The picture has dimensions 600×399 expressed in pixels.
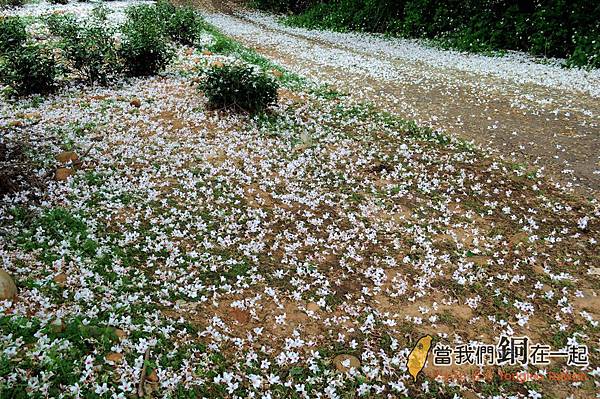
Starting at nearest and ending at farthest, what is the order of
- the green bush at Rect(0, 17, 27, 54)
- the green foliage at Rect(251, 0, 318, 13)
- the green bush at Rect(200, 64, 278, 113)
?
the green bush at Rect(200, 64, 278, 113)
the green bush at Rect(0, 17, 27, 54)
the green foliage at Rect(251, 0, 318, 13)

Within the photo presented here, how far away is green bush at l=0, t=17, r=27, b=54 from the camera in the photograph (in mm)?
11422

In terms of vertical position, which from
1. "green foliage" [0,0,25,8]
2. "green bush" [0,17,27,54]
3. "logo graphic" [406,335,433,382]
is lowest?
"logo graphic" [406,335,433,382]

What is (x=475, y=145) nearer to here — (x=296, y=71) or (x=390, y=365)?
(x=390, y=365)

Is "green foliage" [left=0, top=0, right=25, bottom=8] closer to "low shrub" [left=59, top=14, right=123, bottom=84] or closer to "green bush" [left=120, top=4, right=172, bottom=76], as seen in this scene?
"low shrub" [left=59, top=14, right=123, bottom=84]

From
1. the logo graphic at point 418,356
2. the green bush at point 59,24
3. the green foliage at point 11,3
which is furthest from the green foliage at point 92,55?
the green foliage at point 11,3

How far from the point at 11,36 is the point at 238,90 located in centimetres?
751

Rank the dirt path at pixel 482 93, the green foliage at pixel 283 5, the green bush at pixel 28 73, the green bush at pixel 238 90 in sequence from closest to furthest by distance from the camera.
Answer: the dirt path at pixel 482 93 < the green bush at pixel 238 90 < the green bush at pixel 28 73 < the green foliage at pixel 283 5

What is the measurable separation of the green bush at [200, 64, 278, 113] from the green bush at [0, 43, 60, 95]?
141 inches

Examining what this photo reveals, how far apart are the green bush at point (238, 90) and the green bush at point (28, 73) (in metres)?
3.58

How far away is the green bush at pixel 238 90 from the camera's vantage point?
9.12 m

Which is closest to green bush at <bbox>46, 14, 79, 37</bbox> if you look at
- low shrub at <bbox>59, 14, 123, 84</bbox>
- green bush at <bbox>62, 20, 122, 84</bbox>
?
low shrub at <bbox>59, 14, 123, 84</bbox>

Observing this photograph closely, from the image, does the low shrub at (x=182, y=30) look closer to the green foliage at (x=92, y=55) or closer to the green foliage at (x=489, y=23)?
the green foliage at (x=92, y=55)

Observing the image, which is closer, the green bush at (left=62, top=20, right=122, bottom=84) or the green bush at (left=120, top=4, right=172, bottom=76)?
the green bush at (left=62, top=20, right=122, bottom=84)

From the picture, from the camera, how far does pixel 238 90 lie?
29.9 feet
